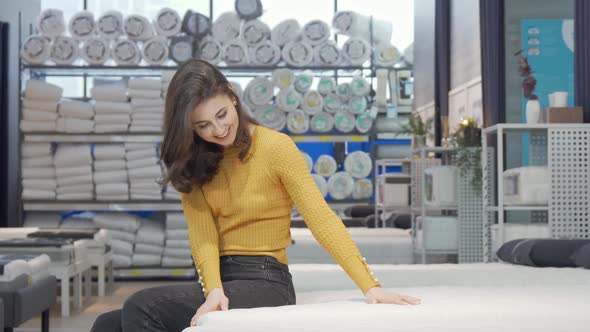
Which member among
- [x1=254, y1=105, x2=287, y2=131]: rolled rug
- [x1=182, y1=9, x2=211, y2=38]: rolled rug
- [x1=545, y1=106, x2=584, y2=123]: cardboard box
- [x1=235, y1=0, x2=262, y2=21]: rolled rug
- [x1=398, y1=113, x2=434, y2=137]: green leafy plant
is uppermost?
[x1=235, y1=0, x2=262, y2=21]: rolled rug

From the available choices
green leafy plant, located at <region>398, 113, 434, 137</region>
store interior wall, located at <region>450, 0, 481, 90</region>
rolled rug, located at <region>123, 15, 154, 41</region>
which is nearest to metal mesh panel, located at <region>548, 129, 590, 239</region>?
store interior wall, located at <region>450, 0, 481, 90</region>

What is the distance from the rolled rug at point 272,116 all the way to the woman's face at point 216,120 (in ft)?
18.6

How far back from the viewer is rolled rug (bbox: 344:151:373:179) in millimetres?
8289

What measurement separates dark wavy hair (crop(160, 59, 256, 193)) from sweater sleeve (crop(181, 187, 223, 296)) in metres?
0.05

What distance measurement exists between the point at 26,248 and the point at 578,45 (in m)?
3.54

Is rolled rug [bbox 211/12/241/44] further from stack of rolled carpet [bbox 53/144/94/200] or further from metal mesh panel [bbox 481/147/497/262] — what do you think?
metal mesh panel [bbox 481/147/497/262]

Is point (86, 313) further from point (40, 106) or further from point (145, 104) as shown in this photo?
point (40, 106)

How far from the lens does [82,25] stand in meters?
8.22

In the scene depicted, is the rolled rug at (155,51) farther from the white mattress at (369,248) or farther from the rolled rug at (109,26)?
the white mattress at (369,248)

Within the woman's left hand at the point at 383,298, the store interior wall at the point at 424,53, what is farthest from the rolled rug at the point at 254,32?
the woman's left hand at the point at 383,298

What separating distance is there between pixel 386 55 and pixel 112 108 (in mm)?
2548

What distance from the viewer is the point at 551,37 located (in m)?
6.66

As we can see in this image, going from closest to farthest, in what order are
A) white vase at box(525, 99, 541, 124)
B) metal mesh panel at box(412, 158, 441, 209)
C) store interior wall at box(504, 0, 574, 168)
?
white vase at box(525, 99, 541, 124) → store interior wall at box(504, 0, 574, 168) → metal mesh panel at box(412, 158, 441, 209)

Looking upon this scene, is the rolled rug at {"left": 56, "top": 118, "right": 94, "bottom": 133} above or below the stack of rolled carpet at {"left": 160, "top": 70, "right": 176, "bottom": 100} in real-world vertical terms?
below
